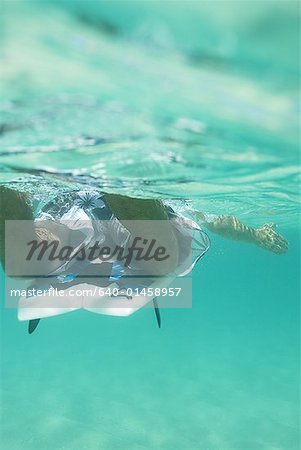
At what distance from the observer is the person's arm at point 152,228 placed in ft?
29.2

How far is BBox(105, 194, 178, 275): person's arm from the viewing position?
8914 millimetres

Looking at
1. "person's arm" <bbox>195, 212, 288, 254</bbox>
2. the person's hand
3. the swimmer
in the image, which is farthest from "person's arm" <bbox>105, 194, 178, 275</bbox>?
the person's hand

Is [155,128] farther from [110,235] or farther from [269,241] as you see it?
[269,241]

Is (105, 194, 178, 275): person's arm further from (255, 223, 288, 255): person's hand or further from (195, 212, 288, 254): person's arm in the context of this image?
(255, 223, 288, 255): person's hand

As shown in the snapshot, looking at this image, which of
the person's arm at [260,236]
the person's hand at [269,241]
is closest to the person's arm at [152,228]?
the person's arm at [260,236]

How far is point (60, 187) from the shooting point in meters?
11.6

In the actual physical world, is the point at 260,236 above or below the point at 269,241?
above

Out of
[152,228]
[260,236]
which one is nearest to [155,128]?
[152,228]

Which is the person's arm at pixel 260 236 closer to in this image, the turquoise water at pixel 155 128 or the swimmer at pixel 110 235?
the turquoise water at pixel 155 128

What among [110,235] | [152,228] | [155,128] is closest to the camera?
[155,128]

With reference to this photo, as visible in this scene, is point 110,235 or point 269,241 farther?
point 269,241

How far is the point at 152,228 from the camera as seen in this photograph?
8922 mm

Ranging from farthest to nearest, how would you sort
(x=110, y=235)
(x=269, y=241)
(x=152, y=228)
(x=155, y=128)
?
(x=269, y=241)
(x=110, y=235)
(x=152, y=228)
(x=155, y=128)

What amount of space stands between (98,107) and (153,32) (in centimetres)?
173
